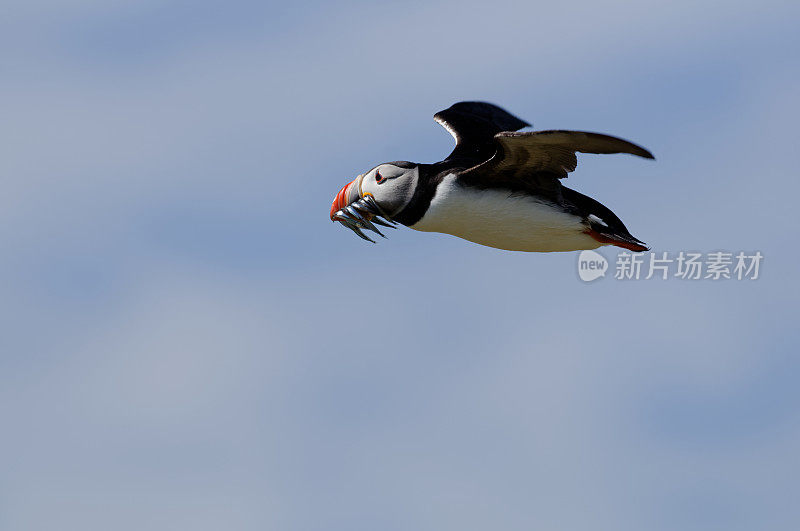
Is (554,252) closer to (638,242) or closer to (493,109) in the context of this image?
(638,242)

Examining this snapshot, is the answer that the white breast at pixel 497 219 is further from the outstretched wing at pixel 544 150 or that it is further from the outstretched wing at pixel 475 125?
→ the outstretched wing at pixel 475 125

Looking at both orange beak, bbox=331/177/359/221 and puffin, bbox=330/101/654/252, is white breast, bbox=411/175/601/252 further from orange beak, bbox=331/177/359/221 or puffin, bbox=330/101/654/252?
orange beak, bbox=331/177/359/221

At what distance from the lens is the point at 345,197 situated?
47.9 ft

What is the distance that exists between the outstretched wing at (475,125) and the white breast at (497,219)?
1.04m

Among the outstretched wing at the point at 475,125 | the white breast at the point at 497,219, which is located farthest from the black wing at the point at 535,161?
the outstretched wing at the point at 475,125

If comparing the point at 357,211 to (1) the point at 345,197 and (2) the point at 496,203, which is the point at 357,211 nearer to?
(1) the point at 345,197

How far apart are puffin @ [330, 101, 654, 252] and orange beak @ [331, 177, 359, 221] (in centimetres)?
1

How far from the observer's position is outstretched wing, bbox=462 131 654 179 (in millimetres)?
12156

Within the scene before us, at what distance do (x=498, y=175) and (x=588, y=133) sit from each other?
1.58 metres

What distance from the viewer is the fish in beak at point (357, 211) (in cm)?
1422

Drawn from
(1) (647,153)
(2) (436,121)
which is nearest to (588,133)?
(1) (647,153)

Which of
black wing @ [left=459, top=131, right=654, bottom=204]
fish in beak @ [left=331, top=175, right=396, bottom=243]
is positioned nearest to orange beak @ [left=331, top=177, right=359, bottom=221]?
fish in beak @ [left=331, top=175, right=396, bottom=243]

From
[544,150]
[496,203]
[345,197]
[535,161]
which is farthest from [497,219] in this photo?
→ [345,197]

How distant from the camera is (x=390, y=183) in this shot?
46.1ft
